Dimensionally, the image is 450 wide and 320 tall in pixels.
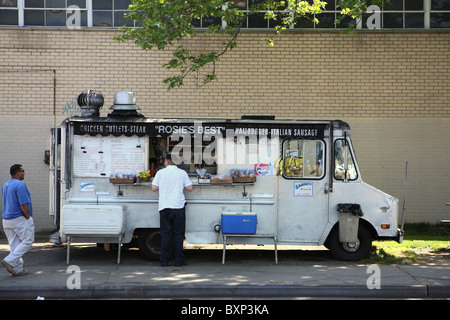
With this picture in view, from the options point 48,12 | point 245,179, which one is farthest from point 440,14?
point 48,12

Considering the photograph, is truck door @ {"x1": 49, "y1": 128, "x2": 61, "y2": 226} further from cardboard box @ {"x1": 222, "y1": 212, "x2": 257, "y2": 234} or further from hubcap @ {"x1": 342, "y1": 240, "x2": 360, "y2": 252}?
hubcap @ {"x1": 342, "y1": 240, "x2": 360, "y2": 252}

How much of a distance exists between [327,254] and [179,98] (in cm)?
562

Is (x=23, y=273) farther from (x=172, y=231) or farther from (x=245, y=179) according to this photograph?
(x=245, y=179)

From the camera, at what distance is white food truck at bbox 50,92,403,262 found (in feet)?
33.4

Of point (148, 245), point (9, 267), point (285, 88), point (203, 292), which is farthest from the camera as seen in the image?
point (285, 88)

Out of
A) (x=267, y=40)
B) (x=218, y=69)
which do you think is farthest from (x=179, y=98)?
(x=267, y=40)

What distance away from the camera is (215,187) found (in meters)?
10.2

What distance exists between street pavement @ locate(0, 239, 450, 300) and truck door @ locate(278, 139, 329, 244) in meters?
0.57

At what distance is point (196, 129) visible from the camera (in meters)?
10.2

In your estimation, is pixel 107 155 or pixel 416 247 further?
pixel 416 247

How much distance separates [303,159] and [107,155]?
3.57m

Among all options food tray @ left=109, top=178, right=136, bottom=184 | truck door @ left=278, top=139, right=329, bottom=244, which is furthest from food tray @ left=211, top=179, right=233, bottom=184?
food tray @ left=109, top=178, right=136, bottom=184

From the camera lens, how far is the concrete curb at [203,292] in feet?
26.3
